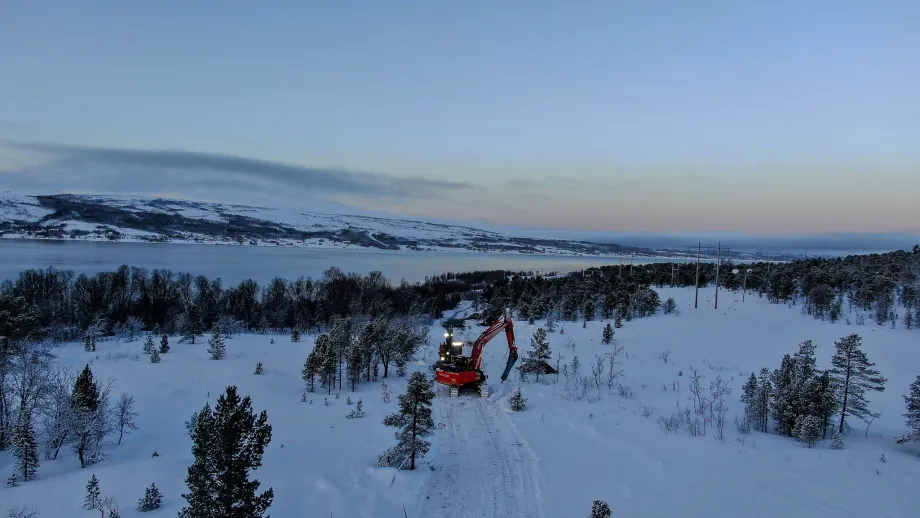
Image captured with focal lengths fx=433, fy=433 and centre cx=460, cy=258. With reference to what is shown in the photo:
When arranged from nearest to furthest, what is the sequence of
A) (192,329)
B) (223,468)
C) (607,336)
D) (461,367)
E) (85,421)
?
(223,468) → (85,421) → (461,367) → (607,336) → (192,329)

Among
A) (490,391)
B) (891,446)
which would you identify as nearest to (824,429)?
(891,446)

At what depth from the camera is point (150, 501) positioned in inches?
403

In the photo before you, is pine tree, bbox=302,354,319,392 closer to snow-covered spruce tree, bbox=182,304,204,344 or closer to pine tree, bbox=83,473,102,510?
pine tree, bbox=83,473,102,510

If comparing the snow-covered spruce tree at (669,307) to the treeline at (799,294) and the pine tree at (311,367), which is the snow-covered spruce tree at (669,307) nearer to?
the treeline at (799,294)

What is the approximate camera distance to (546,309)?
63438mm

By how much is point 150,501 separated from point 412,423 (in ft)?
21.3

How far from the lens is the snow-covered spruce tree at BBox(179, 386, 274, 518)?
8.17 meters

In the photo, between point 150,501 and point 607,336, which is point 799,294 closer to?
point 607,336

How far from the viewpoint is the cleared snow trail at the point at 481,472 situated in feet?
34.4

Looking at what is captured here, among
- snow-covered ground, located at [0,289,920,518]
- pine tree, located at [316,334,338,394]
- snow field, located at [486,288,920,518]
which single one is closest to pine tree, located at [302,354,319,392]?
pine tree, located at [316,334,338,394]

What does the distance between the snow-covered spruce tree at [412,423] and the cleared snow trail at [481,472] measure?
0.88 m

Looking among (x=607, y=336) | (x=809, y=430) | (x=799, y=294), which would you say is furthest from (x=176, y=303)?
(x=799, y=294)

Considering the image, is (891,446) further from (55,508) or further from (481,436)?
(55,508)

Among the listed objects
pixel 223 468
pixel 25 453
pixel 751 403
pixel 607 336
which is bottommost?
pixel 607 336
